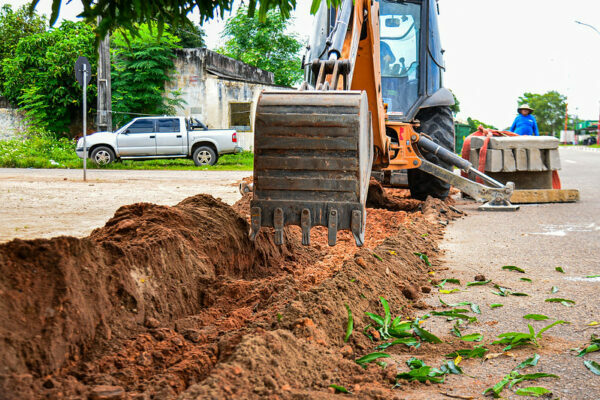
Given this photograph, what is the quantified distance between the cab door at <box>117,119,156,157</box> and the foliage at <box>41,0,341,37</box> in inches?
682

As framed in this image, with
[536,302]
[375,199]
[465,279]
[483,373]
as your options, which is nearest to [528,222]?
[375,199]

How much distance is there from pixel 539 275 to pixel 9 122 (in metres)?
25.3

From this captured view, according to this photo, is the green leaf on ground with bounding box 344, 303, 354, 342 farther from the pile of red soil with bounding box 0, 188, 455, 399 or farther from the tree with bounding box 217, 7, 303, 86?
the tree with bounding box 217, 7, 303, 86

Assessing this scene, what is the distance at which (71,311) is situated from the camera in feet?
10.3

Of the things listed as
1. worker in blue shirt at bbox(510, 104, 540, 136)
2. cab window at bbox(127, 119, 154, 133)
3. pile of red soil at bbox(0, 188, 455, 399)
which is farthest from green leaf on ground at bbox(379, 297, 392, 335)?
cab window at bbox(127, 119, 154, 133)

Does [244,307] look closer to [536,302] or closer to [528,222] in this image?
[536,302]

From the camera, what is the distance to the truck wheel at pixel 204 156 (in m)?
21.4

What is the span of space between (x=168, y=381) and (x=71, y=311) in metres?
0.66

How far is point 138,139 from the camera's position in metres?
20.9

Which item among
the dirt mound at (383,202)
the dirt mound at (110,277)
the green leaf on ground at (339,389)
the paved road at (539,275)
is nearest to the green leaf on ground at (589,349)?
the paved road at (539,275)

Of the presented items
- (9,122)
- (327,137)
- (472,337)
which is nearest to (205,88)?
(9,122)

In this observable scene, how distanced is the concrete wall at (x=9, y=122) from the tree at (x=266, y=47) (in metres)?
15.3

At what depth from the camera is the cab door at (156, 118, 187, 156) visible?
2108 cm

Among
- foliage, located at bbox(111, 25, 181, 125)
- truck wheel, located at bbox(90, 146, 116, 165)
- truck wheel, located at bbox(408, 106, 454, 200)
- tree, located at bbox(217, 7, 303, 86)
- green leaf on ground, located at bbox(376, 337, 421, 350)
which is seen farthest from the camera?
tree, located at bbox(217, 7, 303, 86)
